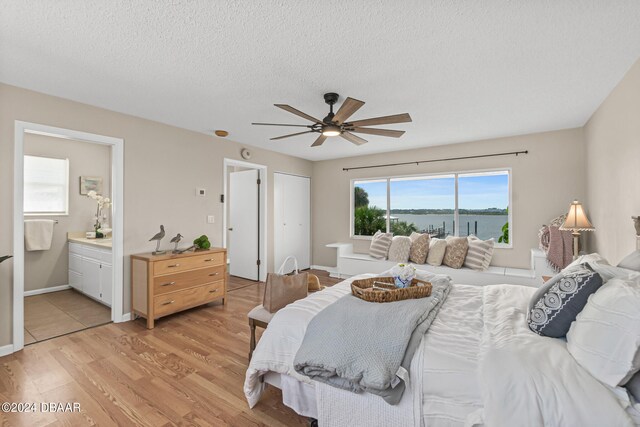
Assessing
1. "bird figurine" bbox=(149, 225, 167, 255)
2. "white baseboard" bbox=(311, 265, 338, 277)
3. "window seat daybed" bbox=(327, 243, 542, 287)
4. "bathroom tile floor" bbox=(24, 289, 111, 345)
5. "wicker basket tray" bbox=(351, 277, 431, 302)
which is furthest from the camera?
"white baseboard" bbox=(311, 265, 338, 277)

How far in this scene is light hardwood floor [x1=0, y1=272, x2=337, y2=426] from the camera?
6.03 ft

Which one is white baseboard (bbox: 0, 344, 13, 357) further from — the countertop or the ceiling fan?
the ceiling fan

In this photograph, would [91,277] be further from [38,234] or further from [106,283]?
[38,234]

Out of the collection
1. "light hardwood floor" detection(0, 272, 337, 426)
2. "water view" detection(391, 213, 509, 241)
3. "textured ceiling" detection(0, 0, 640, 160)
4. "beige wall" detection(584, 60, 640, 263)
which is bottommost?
"light hardwood floor" detection(0, 272, 337, 426)

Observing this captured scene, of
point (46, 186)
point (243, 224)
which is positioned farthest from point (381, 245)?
point (46, 186)

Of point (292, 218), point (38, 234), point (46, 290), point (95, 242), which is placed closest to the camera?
point (95, 242)

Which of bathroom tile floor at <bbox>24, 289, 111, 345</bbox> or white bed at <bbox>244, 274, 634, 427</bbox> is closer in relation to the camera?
white bed at <bbox>244, 274, 634, 427</bbox>

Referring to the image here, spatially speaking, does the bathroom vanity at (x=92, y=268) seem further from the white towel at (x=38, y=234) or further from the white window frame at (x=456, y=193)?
the white window frame at (x=456, y=193)

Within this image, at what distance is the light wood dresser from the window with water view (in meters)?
3.07

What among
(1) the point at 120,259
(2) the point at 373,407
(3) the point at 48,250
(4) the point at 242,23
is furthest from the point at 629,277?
(3) the point at 48,250

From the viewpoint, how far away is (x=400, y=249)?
484 cm

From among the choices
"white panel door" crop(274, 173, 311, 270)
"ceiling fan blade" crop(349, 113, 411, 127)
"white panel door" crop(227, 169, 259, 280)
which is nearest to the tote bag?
"ceiling fan blade" crop(349, 113, 411, 127)

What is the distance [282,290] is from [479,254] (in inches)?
126

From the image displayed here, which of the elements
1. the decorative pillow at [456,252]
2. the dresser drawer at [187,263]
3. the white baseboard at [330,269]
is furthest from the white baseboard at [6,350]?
the decorative pillow at [456,252]
